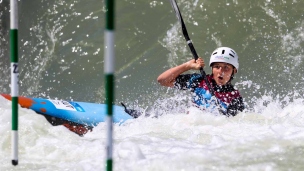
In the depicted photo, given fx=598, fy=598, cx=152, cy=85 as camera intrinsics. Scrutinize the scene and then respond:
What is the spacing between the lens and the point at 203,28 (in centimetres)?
832

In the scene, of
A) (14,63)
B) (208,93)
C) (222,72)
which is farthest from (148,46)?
(14,63)

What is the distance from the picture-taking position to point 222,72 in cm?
506

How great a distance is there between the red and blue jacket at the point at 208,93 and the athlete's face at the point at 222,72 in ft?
0.13

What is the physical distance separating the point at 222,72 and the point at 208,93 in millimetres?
239

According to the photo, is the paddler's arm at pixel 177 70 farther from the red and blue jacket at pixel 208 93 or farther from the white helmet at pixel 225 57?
the white helmet at pixel 225 57

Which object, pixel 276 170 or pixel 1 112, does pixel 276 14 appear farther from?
pixel 276 170

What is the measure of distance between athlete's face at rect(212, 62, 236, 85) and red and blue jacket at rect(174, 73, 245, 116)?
0.04m

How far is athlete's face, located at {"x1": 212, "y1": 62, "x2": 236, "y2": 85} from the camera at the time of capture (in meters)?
5.05

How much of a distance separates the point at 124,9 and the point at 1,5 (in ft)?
6.33

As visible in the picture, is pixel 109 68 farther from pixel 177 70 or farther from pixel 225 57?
pixel 225 57

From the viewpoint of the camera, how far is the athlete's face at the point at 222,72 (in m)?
5.05

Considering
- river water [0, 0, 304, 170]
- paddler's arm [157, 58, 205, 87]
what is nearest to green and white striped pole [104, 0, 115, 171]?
paddler's arm [157, 58, 205, 87]

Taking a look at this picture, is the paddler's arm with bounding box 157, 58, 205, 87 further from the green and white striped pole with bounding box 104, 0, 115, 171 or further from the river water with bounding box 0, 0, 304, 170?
the green and white striped pole with bounding box 104, 0, 115, 171

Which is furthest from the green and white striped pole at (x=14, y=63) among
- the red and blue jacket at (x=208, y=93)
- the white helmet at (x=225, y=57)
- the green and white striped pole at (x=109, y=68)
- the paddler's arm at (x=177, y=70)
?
the white helmet at (x=225, y=57)
